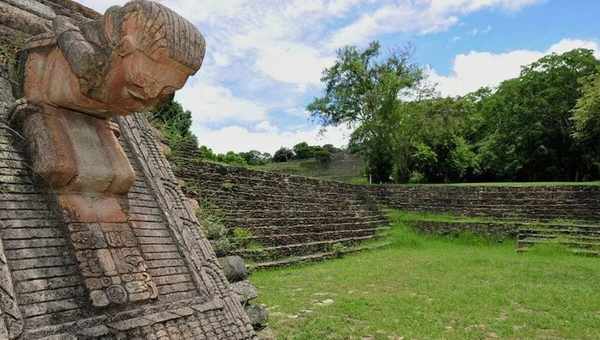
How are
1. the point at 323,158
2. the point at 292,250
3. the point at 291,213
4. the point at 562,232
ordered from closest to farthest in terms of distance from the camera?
the point at 292,250 < the point at 291,213 < the point at 562,232 < the point at 323,158

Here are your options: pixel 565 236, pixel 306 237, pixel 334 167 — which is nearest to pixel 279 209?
pixel 306 237

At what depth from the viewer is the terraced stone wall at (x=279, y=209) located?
9.18m

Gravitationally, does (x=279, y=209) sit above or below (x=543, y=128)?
below

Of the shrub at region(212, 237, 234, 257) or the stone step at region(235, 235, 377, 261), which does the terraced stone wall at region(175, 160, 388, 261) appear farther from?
the shrub at region(212, 237, 234, 257)

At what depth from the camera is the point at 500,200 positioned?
15.8 m

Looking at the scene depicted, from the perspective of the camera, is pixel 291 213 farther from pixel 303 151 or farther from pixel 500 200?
pixel 303 151

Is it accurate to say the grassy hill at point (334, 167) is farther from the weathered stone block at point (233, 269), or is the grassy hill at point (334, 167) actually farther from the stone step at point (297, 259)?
the weathered stone block at point (233, 269)

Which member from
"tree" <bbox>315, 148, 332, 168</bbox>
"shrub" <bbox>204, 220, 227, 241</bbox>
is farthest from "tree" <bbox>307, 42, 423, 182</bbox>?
"shrub" <bbox>204, 220, 227, 241</bbox>

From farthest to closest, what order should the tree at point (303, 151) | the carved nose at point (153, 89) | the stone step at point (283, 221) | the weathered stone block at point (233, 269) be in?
the tree at point (303, 151)
the stone step at point (283, 221)
the weathered stone block at point (233, 269)
the carved nose at point (153, 89)

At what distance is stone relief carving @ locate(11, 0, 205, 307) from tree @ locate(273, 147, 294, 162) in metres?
34.8

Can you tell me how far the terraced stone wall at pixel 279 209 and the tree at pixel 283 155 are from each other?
73.2ft

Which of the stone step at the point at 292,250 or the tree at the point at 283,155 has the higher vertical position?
the tree at the point at 283,155

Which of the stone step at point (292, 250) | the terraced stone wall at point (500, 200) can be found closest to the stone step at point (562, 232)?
the terraced stone wall at point (500, 200)

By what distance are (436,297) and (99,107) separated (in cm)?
551
